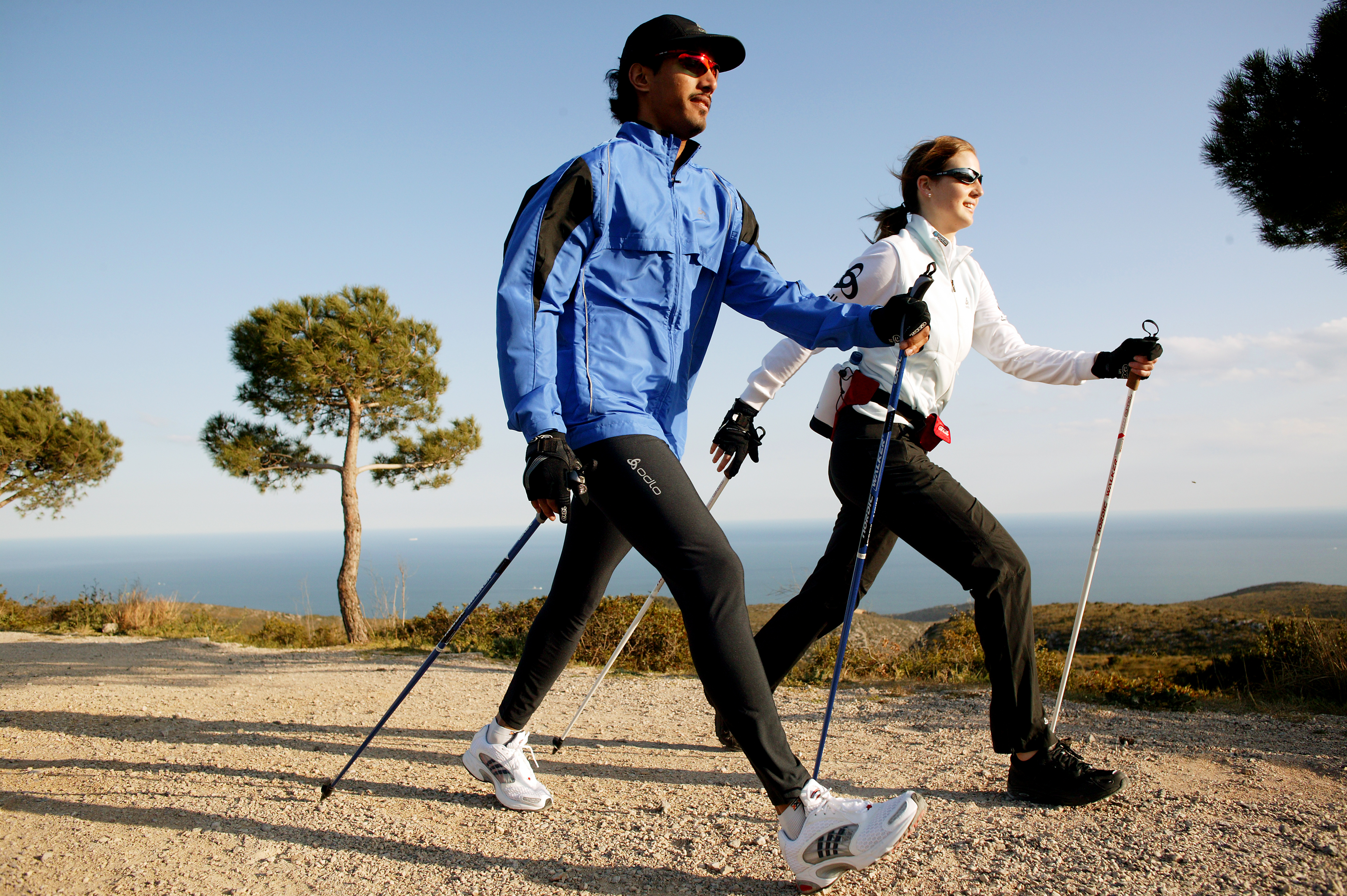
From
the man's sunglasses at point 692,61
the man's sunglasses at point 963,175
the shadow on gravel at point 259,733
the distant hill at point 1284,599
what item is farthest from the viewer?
the distant hill at point 1284,599

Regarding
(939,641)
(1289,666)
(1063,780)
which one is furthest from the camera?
(939,641)

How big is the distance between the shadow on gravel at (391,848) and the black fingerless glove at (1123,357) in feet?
7.13

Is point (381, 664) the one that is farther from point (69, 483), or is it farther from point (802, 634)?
point (69, 483)

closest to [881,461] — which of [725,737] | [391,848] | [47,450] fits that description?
[725,737]

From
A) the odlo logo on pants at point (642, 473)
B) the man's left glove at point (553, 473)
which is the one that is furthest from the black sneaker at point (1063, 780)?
the man's left glove at point (553, 473)

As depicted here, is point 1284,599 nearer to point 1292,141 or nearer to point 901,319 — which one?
point 1292,141

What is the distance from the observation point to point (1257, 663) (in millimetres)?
5418

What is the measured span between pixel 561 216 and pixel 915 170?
1.69 m

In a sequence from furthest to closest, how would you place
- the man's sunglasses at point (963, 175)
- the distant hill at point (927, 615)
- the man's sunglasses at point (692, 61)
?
the distant hill at point (927, 615)
the man's sunglasses at point (963, 175)
the man's sunglasses at point (692, 61)

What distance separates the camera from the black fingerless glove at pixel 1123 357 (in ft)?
9.23

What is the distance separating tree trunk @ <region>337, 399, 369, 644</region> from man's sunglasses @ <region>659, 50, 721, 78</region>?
47.4 feet

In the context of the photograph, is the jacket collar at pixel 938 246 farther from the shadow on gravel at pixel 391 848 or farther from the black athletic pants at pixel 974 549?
the shadow on gravel at pixel 391 848

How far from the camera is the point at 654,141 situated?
93.9 inches

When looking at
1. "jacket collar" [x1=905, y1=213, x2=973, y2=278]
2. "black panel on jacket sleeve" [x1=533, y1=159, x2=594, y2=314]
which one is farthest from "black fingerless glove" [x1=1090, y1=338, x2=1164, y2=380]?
"black panel on jacket sleeve" [x1=533, y1=159, x2=594, y2=314]
